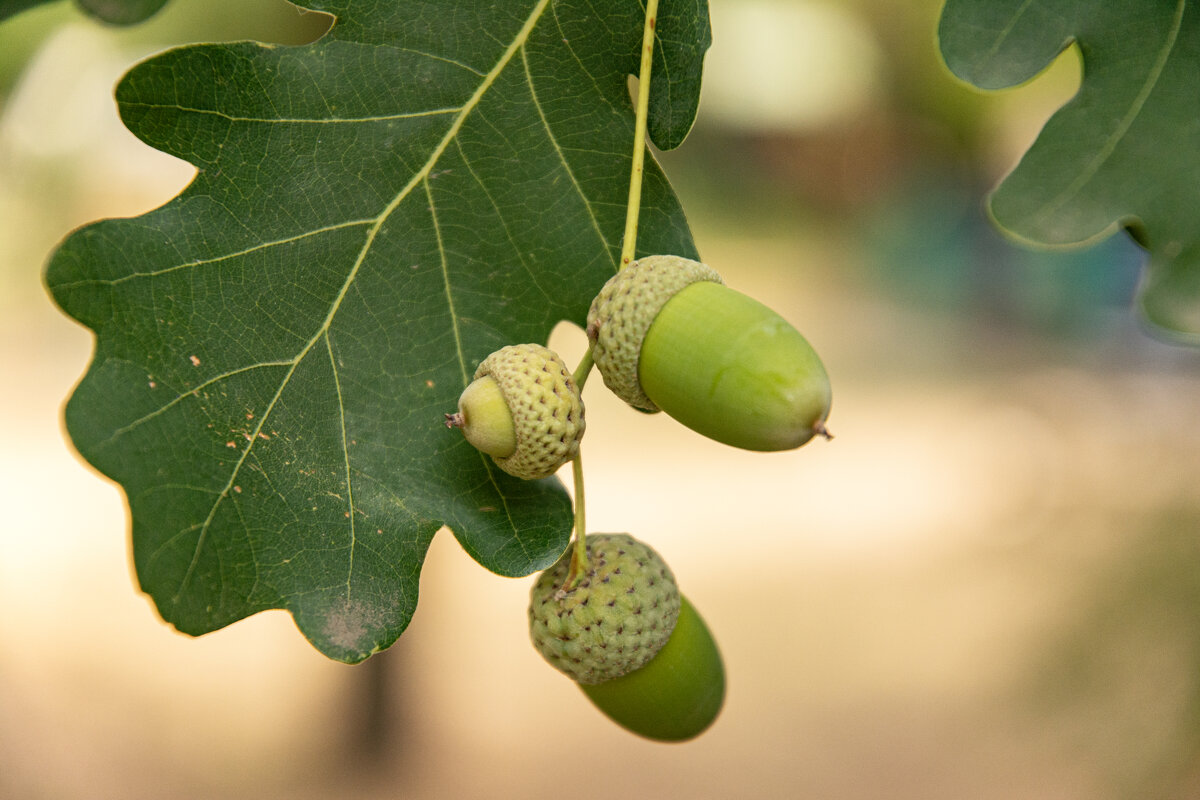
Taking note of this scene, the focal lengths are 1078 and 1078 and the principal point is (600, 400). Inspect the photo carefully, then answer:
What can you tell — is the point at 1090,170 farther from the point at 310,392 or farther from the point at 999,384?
the point at 999,384

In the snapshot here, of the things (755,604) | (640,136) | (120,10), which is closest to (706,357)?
(640,136)

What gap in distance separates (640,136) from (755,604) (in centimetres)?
532

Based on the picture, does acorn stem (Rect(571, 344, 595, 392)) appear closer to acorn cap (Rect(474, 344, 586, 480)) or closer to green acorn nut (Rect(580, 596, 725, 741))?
acorn cap (Rect(474, 344, 586, 480))

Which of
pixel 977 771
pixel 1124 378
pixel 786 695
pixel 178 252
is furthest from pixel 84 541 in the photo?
pixel 1124 378

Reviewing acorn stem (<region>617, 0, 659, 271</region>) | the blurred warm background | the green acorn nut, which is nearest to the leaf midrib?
acorn stem (<region>617, 0, 659, 271</region>)

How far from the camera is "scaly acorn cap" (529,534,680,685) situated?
1.04 m

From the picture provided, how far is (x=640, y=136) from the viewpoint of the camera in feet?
3.34

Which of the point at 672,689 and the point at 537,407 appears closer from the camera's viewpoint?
the point at 537,407

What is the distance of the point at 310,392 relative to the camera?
3.26ft

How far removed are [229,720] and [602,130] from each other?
185 inches

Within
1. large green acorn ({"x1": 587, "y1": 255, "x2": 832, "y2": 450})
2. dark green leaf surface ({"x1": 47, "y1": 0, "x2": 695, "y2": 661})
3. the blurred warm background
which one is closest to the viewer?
large green acorn ({"x1": 587, "y1": 255, "x2": 832, "y2": 450})

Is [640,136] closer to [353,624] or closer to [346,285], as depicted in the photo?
[346,285]

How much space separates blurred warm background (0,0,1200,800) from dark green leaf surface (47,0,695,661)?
2024 mm

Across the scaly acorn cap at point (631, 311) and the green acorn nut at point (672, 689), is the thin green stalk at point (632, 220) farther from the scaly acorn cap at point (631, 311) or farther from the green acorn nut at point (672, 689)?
the green acorn nut at point (672, 689)
